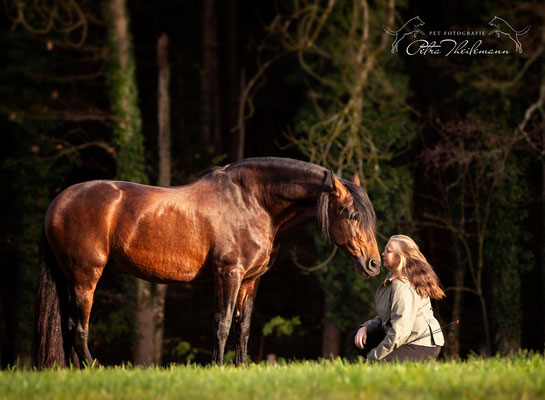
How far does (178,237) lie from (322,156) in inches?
281

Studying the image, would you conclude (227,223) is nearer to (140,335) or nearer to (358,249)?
(358,249)

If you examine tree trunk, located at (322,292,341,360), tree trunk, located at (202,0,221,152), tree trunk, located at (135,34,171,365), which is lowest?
tree trunk, located at (322,292,341,360)

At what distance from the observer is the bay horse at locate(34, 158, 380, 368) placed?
708 cm

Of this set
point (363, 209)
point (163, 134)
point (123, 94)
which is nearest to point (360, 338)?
point (363, 209)

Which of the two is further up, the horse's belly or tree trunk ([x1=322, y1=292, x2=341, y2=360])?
the horse's belly

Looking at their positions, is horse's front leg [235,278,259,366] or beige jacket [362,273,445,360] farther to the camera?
horse's front leg [235,278,259,366]

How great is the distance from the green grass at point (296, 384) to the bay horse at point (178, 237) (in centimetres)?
116

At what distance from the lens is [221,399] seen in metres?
4.86

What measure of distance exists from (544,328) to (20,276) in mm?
11878

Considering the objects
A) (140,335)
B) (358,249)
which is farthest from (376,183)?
(358,249)

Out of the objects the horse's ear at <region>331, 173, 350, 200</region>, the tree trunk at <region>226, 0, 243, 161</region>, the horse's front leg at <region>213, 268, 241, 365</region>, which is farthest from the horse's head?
the tree trunk at <region>226, 0, 243, 161</region>

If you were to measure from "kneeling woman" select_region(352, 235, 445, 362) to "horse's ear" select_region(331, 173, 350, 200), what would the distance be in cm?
62

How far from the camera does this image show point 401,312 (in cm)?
641

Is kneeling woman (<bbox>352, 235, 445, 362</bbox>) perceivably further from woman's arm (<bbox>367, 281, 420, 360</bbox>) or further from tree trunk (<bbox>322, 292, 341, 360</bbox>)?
tree trunk (<bbox>322, 292, 341, 360</bbox>)
